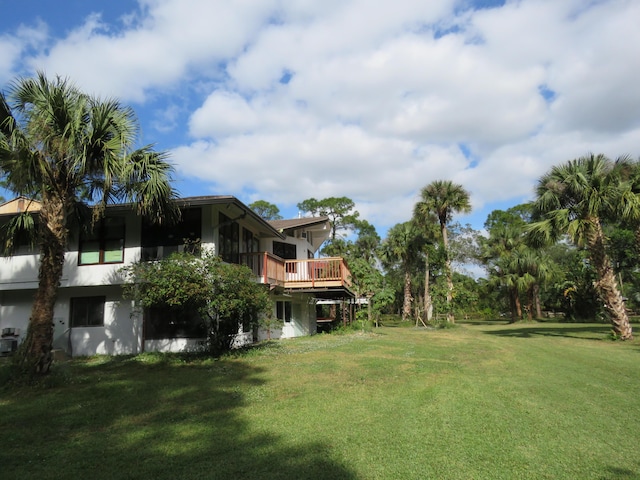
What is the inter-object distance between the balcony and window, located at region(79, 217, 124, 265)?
173 inches

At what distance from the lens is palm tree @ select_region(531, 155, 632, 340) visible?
16.3 m

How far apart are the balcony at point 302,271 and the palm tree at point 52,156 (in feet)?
25.8

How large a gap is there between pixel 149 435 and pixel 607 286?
17.8 m

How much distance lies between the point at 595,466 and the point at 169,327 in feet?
41.2

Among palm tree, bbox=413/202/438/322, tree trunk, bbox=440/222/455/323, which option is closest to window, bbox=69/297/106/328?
tree trunk, bbox=440/222/455/323

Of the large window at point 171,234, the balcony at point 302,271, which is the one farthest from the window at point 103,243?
the balcony at point 302,271

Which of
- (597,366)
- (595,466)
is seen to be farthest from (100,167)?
(597,366)

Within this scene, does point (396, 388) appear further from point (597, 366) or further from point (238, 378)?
point (597, 366)

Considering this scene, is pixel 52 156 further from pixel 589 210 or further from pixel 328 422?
pixel 589 210

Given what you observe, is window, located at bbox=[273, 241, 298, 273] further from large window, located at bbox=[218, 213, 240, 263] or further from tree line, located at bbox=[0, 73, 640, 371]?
large window, located at bbox=[218, 213, 240, 263]

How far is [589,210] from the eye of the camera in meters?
16.3

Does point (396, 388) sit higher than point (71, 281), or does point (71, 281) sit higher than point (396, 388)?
point (71, 281)

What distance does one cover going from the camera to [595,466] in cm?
426

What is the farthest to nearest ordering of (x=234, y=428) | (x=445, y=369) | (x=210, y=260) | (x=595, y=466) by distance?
(x=210, y=260) < (x=445, y=369) < (x=234, y=428) < (x=595, y=466)
